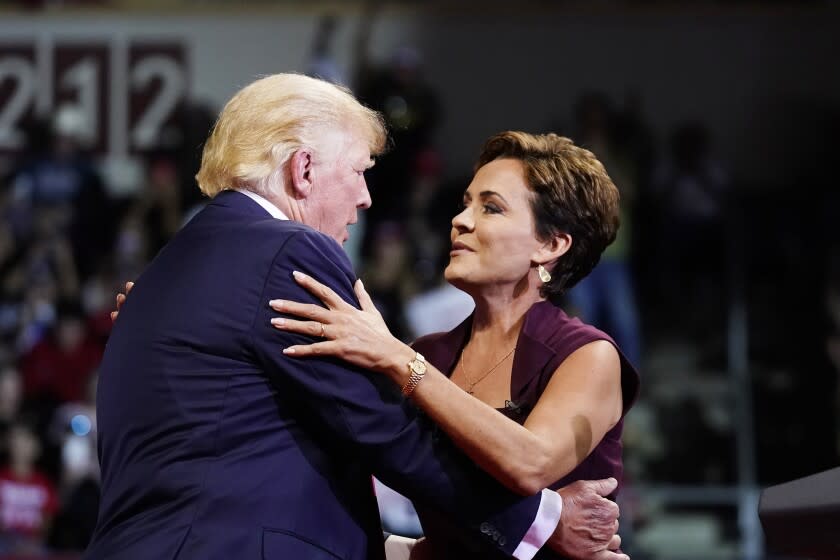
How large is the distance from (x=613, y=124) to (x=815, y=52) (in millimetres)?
2587

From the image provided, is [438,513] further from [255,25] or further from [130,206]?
[255,25]

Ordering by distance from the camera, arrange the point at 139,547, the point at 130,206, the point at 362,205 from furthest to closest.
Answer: the point at 130,206
the point at 362,205
the point at 139,547

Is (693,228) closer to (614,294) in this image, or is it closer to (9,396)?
(614,294)

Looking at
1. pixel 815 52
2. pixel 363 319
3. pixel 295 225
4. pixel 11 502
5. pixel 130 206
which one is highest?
pixel 815 52

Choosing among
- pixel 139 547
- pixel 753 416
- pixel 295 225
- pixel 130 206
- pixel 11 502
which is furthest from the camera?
pixel 130 206

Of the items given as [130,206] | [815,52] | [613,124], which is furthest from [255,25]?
[815,52]

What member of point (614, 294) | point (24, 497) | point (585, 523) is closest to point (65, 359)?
point (24, 497)

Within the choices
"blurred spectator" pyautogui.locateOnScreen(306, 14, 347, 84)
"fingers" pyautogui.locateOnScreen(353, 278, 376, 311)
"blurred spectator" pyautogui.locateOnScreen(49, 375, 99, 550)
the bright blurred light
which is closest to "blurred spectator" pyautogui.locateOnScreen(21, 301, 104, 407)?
"blurred spectator" pyautogui.locateOnScreen(49, 375, 99, 550)

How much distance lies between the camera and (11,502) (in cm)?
658

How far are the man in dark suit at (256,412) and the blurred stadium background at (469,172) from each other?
3.18 metres

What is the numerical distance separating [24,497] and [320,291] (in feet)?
16.6

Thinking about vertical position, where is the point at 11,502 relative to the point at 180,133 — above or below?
below

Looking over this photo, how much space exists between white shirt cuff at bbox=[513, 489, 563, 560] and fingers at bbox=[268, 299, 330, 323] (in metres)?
0.47

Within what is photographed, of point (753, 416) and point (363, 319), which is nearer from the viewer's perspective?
point (363, 319)
